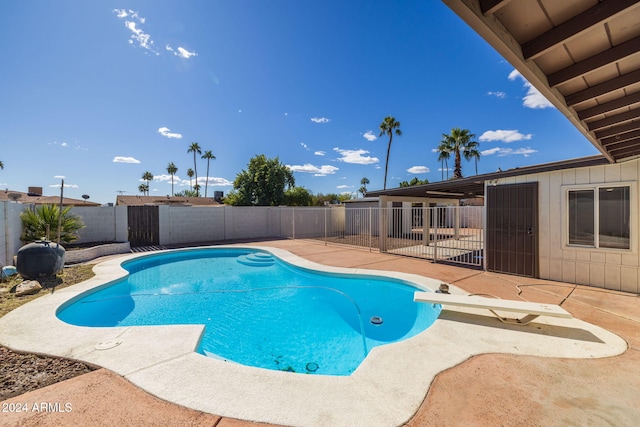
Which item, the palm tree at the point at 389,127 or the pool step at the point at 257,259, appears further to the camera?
the palm tree at the point at 389,127

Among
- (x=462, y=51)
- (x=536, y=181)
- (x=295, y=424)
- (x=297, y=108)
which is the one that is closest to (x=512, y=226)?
(x=536, y=181)

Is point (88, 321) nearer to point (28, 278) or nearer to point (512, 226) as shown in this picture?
point (28, 278)

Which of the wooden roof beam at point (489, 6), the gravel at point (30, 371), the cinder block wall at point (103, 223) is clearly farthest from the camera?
the cinder block wall at point (103, 223)

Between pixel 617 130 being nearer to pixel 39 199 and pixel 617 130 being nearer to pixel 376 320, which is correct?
pixel 376 320

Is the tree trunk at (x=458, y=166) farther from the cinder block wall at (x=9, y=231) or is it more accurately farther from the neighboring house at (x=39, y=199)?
the neighboring house at (x=39, y=199)

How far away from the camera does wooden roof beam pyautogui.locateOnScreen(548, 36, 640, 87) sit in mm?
1997

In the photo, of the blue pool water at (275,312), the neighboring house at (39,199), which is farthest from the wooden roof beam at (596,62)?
the neighboring house at (39,199)

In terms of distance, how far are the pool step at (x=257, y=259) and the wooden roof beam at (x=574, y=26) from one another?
359 inches

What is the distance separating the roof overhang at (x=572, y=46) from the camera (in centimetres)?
162

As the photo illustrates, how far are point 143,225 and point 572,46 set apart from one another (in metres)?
15.2

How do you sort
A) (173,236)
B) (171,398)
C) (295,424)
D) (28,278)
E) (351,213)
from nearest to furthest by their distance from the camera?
(295,424) < (171,398) < (28,278) < (173,236) < (351,213)

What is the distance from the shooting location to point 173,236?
13055 millimetres

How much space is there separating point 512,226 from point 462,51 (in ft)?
26.6

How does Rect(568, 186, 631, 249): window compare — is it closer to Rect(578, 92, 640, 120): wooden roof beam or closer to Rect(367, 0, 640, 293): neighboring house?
Rect(367, 0, 640, 293): neighboring house
